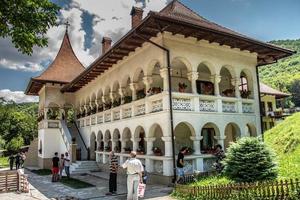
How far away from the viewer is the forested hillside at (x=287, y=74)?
227ft

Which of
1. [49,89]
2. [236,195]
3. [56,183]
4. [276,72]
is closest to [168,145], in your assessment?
[236,195]

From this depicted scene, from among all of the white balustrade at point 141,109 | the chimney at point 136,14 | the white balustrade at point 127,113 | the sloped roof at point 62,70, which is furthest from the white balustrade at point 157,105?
the sloped roof at point 62,70

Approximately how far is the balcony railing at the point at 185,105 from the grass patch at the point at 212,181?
3.27 metres

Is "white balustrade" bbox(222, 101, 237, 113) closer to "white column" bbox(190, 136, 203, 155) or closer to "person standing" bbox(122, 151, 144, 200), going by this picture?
"white column" bbox(190, 136, 203, 155)

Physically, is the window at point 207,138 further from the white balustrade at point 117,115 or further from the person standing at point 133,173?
the person standing at point 133,173

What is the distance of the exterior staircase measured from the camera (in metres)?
21.4

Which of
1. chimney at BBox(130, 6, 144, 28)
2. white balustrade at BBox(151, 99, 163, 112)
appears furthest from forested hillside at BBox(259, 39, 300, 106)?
white balustrade at BBox(151, 99, 163, 112)

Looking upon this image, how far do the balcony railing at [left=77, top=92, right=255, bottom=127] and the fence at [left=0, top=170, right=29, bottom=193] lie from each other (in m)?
6.46

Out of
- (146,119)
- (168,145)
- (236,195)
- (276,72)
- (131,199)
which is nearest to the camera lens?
(236,195)

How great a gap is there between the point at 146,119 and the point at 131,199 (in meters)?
5.93

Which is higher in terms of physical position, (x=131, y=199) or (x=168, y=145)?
(x=168, y=145)

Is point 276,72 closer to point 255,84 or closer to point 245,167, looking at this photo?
point 255,84

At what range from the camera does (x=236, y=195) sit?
8.88 meters

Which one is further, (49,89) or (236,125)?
(49,89)
